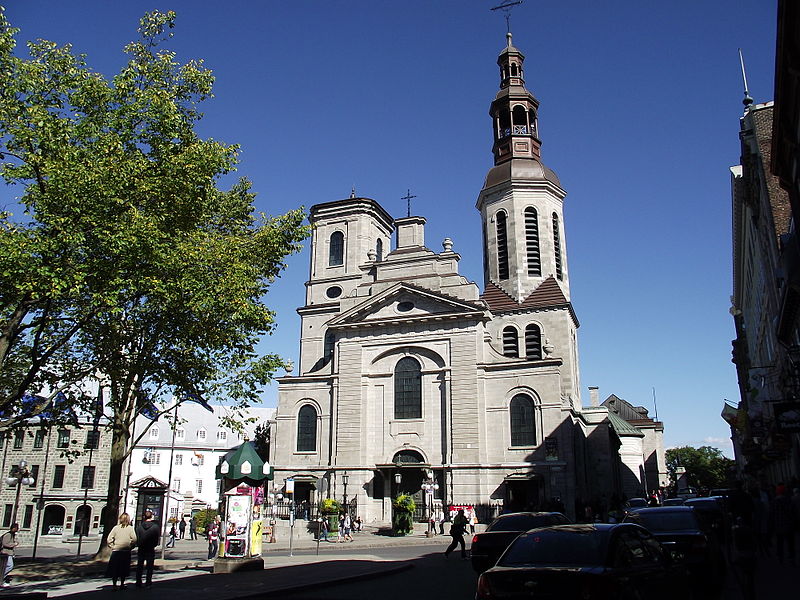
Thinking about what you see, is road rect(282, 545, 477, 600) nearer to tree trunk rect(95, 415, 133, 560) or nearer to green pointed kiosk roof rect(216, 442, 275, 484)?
green pointed kiosk roof rect(216, 442, 275, 484)

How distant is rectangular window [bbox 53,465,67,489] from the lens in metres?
47.2

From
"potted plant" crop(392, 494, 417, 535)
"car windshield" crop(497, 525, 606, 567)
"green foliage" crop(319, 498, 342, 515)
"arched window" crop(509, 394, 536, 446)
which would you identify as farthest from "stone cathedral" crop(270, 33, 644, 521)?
"car windshield" crop(497, 525, 606, 567)

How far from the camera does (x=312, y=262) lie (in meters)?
51.3

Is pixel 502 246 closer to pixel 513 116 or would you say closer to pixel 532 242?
pixel 532 242

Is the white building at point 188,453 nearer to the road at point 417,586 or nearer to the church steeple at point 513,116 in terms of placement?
the church steeple at point 513,116

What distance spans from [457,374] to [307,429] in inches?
416

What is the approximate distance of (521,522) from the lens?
16109 mm

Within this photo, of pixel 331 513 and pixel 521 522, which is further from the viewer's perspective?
pixel 331 513

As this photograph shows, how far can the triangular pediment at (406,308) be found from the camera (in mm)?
39844

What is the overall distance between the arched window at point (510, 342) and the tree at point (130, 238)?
24.7m

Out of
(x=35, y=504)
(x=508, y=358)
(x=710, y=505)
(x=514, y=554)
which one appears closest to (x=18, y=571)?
→ (x=514, y=554)

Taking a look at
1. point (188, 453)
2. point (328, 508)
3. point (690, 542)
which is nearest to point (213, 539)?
point (328, 508)

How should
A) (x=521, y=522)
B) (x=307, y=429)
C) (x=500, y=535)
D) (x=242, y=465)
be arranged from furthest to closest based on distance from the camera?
(x=307, y=429) < (x=242, y=465) < (x=521, y=522) < (x=500, y=535)

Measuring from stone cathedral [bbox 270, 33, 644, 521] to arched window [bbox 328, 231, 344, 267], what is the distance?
643 mm
